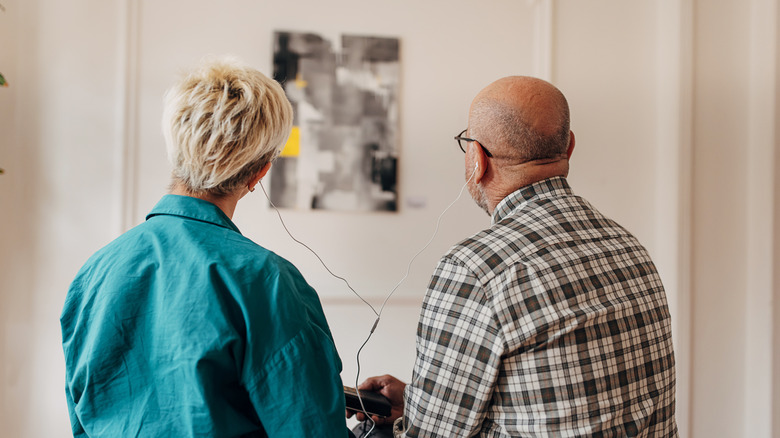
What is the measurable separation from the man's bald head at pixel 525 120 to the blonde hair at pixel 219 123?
459 millimetres

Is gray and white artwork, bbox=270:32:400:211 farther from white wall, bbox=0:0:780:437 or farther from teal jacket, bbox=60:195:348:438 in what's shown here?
teal jacket, bbox=60:195:348:438

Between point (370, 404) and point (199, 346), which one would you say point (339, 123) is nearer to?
point (370, 404)

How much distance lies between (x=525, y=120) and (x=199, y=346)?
77 cm

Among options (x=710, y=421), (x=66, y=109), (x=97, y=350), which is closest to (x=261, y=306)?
(x=97, y=350)

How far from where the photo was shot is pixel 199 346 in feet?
2.53

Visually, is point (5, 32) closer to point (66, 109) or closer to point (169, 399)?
Answer: point (66, 109)

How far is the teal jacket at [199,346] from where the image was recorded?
783mm

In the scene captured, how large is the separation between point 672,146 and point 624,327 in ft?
5.17

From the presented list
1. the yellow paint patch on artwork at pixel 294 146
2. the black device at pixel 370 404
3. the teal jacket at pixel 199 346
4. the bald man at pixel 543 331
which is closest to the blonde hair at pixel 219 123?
the teal jacket at pixel 199 346

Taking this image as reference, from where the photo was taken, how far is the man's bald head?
3.55ft

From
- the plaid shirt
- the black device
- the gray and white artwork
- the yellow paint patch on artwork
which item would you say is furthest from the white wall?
the plaid shirt

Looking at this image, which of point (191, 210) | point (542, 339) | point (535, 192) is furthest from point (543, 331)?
point (191, 210)

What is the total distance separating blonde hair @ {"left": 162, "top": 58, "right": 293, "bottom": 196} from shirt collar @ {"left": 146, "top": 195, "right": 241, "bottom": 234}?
0.12 feet

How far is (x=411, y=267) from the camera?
2141 millimetres
